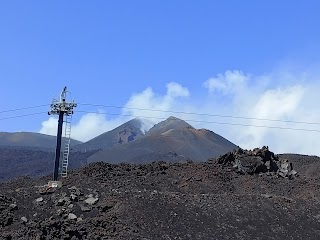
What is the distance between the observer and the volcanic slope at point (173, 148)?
98125 millimetres

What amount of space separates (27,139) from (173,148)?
269ft

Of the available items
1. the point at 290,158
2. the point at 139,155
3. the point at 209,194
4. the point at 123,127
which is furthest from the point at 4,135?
the point at 209,194

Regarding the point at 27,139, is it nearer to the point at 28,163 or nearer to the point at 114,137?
the point at 114,137

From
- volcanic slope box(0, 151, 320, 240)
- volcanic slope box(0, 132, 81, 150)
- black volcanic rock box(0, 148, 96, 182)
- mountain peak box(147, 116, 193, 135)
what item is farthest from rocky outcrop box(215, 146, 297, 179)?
Result: volcanic slope box(0, 132, 81, 150)

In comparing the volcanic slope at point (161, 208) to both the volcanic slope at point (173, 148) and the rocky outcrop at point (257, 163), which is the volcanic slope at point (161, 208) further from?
the volcanic slope at point (173, 148)

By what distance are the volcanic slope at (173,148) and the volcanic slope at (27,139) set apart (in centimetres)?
5940

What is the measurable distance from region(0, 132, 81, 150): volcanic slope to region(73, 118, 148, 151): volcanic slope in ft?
48.3

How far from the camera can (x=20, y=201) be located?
1086 inches

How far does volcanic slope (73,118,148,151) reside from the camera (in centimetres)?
15202

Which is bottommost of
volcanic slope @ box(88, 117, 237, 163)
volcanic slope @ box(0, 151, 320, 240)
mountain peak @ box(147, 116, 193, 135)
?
volcanic slope @ box(0, 151, 320, 240)

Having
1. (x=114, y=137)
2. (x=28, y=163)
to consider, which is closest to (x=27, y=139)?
(x=114, y=137)

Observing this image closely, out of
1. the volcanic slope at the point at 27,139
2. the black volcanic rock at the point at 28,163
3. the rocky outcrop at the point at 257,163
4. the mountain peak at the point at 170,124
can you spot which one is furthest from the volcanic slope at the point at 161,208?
the volcanic slope at the point at 27,139

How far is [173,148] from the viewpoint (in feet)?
353

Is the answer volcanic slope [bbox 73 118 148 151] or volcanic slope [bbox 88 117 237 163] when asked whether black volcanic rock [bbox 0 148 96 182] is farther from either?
volcanic slope [bbox 73 118 148 151]
